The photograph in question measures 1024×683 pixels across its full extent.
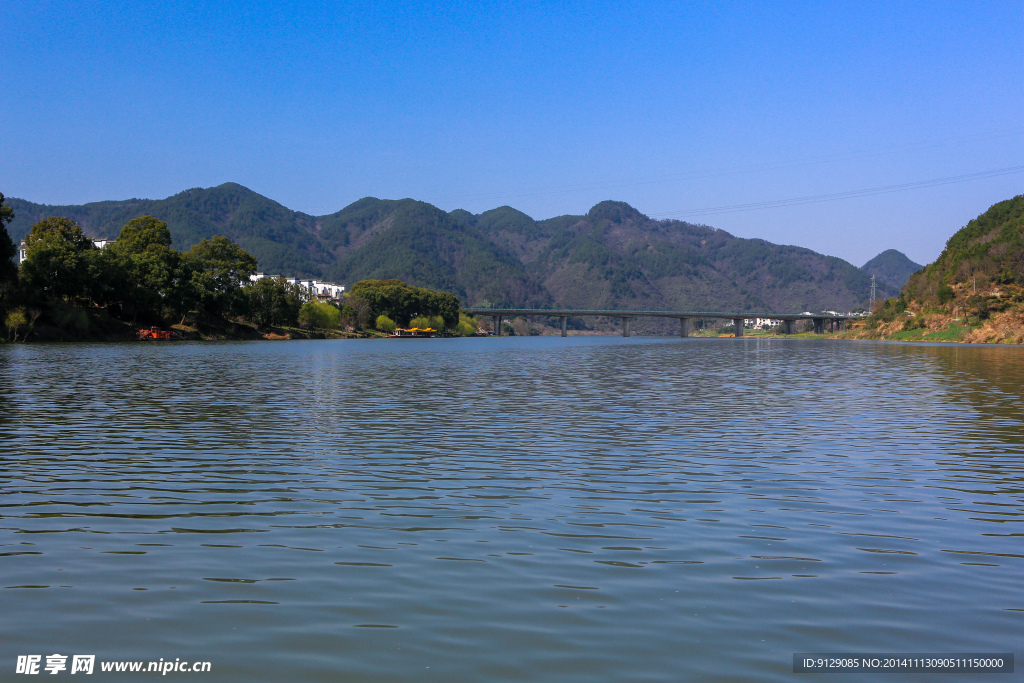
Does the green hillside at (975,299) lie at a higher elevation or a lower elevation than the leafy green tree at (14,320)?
higher

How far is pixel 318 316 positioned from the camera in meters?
180

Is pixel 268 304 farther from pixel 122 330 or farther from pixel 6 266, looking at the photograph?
pixel 6 266

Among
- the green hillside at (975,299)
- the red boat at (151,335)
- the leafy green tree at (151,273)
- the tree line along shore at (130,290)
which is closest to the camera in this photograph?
the tree line along shore at (130,290)

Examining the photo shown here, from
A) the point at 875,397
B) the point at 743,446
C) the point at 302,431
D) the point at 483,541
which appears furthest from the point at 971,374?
the point at 483,541

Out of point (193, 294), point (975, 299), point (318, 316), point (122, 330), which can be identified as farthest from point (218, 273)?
point (975, 299)

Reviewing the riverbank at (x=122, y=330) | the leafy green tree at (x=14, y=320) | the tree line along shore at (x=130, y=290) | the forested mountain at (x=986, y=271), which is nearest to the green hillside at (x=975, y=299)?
the forested mountain at (x=986, y=271)

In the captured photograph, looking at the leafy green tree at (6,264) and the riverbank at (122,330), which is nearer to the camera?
the leafy green tree at (6,264)

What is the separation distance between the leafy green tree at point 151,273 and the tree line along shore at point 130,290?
0.49 feet

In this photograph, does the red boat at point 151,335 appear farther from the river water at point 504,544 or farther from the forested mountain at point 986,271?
the forested mountain at point 986,271

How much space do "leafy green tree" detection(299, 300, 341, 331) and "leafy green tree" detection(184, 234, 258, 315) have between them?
18.1 m

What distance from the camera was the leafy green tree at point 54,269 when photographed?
9500 cm

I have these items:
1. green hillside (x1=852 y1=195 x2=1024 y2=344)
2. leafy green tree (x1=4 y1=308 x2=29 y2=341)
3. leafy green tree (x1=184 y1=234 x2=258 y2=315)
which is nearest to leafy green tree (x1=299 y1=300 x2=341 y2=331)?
leafy green tree (x1=184 y1=234 x2=258 y2=315)

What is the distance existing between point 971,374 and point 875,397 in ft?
65.7

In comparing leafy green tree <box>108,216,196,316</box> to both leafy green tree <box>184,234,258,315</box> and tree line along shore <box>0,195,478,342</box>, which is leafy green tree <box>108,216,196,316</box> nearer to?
tree line along shore <box>0,195,478,342</box>
